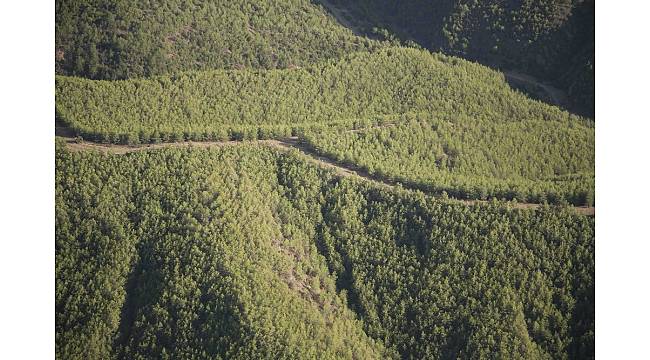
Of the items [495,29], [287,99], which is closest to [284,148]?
[287,99]

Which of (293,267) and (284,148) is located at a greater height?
(284,148)

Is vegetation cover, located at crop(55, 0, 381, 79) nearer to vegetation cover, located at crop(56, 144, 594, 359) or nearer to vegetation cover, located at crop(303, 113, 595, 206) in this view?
vegetation cover, located at crop(56, 144, 594, 359)

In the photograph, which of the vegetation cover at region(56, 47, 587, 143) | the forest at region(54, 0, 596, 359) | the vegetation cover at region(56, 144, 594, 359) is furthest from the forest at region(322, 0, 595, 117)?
the vegetation cover at region(56, 144, 594, 359)

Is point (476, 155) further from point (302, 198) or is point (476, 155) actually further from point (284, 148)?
point (284, 148)

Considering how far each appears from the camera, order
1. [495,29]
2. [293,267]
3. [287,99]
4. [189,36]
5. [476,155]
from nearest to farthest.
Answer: [293,267] → [476,155] → [287,99] → [189,36] → [495,29]

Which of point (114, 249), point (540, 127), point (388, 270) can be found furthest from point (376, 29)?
point (114, 249)

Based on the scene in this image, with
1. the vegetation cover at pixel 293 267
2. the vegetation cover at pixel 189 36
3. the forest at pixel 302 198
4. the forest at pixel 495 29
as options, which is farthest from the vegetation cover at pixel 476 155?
the vegetation cover at pixel 189 36
